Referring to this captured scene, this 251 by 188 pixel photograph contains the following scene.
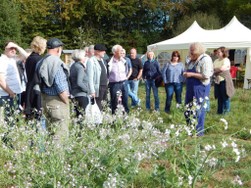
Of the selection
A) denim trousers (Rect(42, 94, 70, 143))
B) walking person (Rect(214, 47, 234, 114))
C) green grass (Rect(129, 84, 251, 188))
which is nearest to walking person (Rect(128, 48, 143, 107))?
green grass (Rect(129, 84, 251, 188))

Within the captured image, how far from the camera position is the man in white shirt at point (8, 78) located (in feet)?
16.4

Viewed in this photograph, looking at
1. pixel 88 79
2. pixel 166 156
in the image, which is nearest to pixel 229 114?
pixel 88 79

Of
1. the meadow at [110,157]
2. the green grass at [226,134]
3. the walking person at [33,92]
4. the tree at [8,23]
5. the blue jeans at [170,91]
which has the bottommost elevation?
the green grass at [226,134]

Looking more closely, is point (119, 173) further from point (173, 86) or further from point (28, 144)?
point (173, 86)

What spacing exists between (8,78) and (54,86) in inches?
42.9

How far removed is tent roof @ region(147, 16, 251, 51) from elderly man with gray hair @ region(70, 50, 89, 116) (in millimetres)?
10082

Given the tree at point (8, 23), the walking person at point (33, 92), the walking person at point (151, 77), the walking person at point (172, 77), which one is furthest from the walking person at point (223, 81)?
the tree at point (8, 23)

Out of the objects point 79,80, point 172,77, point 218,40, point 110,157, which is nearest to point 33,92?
point 79,80

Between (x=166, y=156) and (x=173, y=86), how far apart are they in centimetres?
598

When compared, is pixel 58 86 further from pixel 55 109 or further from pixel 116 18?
pixel 116 18

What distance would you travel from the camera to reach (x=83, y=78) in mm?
5645

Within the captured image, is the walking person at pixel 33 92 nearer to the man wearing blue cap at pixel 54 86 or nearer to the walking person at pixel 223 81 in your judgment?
the man wearing blue cap at pixel 54 86

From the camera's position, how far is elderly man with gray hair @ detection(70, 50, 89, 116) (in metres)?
5.50

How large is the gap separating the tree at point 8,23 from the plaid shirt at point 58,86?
24.8 m
